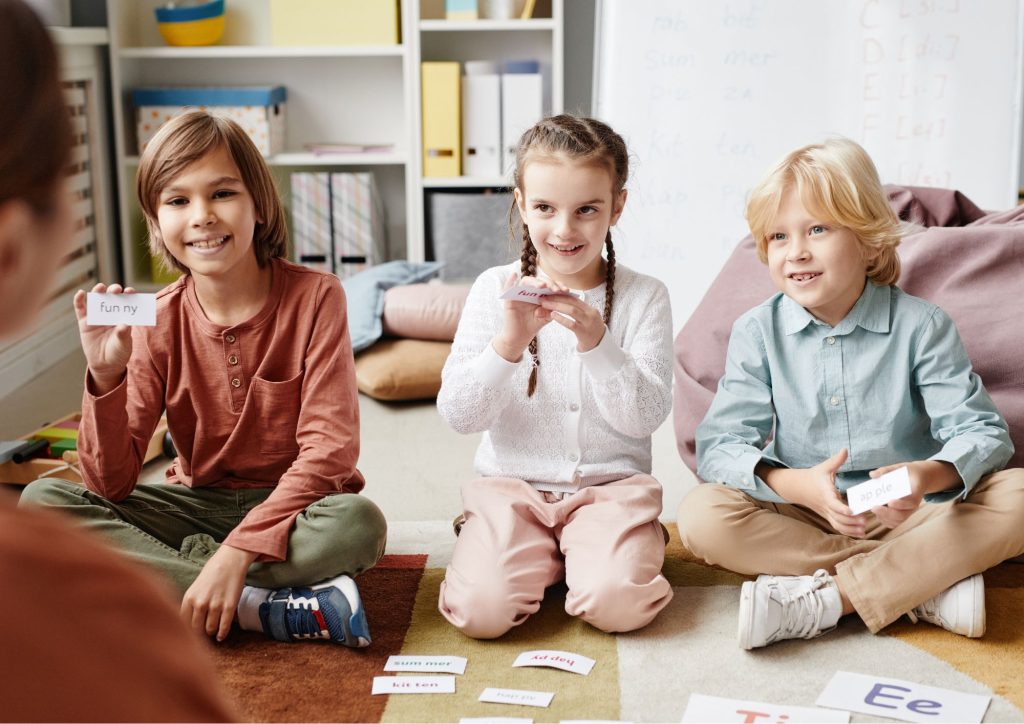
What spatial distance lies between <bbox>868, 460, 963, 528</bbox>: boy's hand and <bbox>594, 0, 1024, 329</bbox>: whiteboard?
156 cm

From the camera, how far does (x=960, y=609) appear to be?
1.56 meters

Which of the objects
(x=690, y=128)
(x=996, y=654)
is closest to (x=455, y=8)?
(x=690, y=128)

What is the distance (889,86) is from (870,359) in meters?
1.55

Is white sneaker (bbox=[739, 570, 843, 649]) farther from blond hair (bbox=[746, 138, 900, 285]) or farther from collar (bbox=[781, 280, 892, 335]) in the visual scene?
blond hair (bbox=[746, 138, 900, 285])

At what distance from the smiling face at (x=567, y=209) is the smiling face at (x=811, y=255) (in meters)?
0.25

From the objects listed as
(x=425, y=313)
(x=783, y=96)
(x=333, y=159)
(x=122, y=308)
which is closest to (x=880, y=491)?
(x=122, y=308)

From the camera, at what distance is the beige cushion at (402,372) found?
2686 millimetres

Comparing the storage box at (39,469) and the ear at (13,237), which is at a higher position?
the ear at (13,237)

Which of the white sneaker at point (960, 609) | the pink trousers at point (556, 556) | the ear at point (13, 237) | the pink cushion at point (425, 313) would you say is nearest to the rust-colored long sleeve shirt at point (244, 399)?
the pink trousers at point (556, 556)

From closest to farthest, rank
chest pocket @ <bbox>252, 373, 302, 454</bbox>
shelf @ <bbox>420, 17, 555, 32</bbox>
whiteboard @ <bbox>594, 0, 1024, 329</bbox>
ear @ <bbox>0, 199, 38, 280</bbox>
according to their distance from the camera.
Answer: ear @ <bbox>0, 199, 38, 280</bbox>, chest pocket @ <bbox>252, 373, 302, 454</bbox>, whiteboard @ <bbox>594, 0, 1024, 329</bbox>, shelf @ <bbox>420, 17, 555, 32</bbox>

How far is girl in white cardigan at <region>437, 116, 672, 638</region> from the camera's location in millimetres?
1600

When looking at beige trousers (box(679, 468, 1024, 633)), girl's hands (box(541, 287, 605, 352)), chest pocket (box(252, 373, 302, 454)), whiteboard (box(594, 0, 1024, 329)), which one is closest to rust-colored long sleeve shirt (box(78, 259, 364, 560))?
chest pocket (box(252, 373, 302, 454))

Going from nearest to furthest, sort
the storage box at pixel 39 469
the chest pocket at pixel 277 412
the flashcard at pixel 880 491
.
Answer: the flashcard at pixel 880 491, the chest pocket at pixel 277 412, the storage box at pixel 39 469

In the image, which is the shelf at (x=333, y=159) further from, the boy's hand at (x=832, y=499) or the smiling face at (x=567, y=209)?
the boy's hand at (x=832, y=499)
